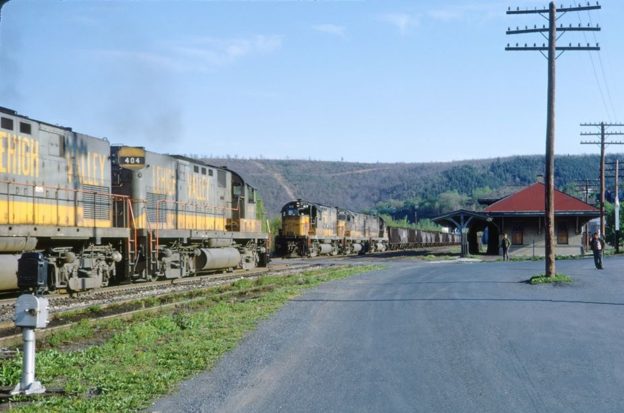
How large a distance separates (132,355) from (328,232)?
1658 inches

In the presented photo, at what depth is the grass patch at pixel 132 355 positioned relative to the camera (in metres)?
7.19

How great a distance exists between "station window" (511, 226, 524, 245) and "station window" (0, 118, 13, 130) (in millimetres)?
41250

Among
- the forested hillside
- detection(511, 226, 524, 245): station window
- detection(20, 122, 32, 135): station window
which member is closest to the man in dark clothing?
detection(511, 226, 524, 245): station window

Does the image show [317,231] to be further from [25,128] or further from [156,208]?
[25,128]

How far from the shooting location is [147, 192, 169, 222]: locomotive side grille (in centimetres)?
2178

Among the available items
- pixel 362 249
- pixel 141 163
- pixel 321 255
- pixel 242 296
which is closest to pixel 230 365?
pixel 242 296

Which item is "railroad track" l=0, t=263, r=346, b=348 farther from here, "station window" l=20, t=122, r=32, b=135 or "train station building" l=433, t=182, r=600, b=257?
"train station building" l=433, t=182, r=600, b=257

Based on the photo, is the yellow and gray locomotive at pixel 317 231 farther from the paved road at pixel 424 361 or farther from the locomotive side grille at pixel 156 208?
the paved road at pixel 424 361

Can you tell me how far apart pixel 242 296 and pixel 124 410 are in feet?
38.2

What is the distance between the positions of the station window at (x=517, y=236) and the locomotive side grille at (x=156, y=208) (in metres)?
34.1

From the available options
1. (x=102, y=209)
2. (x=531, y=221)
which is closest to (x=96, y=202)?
(x=102, y=209)

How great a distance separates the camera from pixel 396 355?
9.48m

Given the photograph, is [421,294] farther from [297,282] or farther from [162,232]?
[162,232]

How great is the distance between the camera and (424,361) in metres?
9.04
